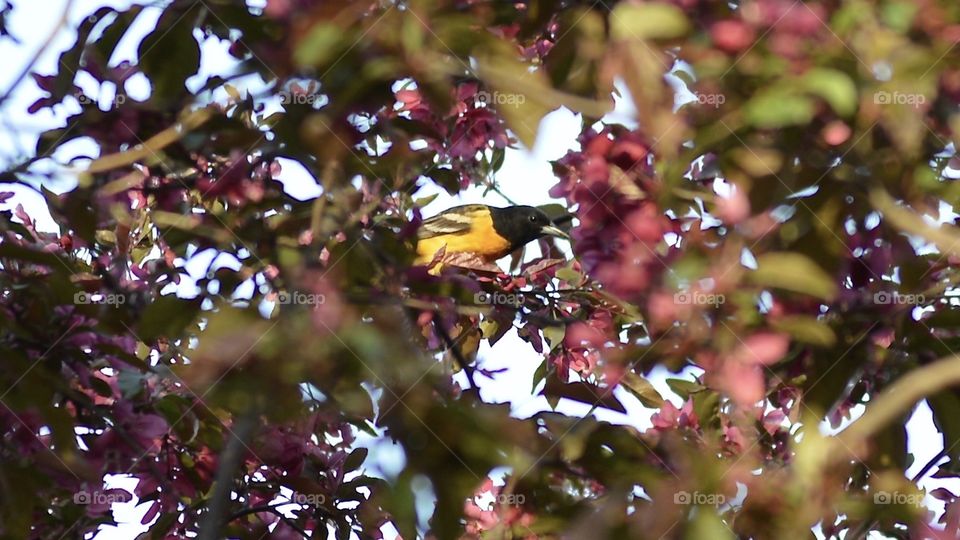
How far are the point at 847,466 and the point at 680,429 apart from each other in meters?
0.99

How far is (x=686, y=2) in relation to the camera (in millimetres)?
1791

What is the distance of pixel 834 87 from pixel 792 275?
0.87 feet

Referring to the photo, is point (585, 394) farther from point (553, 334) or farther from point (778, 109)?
point (553, 334)

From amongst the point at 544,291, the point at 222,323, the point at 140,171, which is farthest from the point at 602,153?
the point at 544,291

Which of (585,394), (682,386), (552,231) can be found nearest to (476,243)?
(552,231)

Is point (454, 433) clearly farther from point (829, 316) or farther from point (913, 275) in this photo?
point (913, 275)

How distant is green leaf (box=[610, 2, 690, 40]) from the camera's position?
1.58 m

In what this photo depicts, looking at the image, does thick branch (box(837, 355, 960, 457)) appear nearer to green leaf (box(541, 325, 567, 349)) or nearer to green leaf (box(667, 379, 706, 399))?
green leaf (box(667, 379, 706, 399))

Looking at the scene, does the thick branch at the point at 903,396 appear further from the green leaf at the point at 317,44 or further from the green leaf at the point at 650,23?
the green leaf at the point at 317,44

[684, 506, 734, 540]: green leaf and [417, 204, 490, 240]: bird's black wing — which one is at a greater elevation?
[417, 204, 490, 240]: bird's black wing

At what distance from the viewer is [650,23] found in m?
1.59

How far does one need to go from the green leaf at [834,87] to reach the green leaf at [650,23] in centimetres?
19

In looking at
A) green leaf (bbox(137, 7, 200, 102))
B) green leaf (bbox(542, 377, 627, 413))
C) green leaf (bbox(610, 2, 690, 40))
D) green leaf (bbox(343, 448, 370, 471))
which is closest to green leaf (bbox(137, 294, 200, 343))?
green leaf (bbox(137, 7, 200, 102))

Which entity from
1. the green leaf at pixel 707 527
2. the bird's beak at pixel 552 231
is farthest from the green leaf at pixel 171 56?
the bird's beak at pixel 552 231
